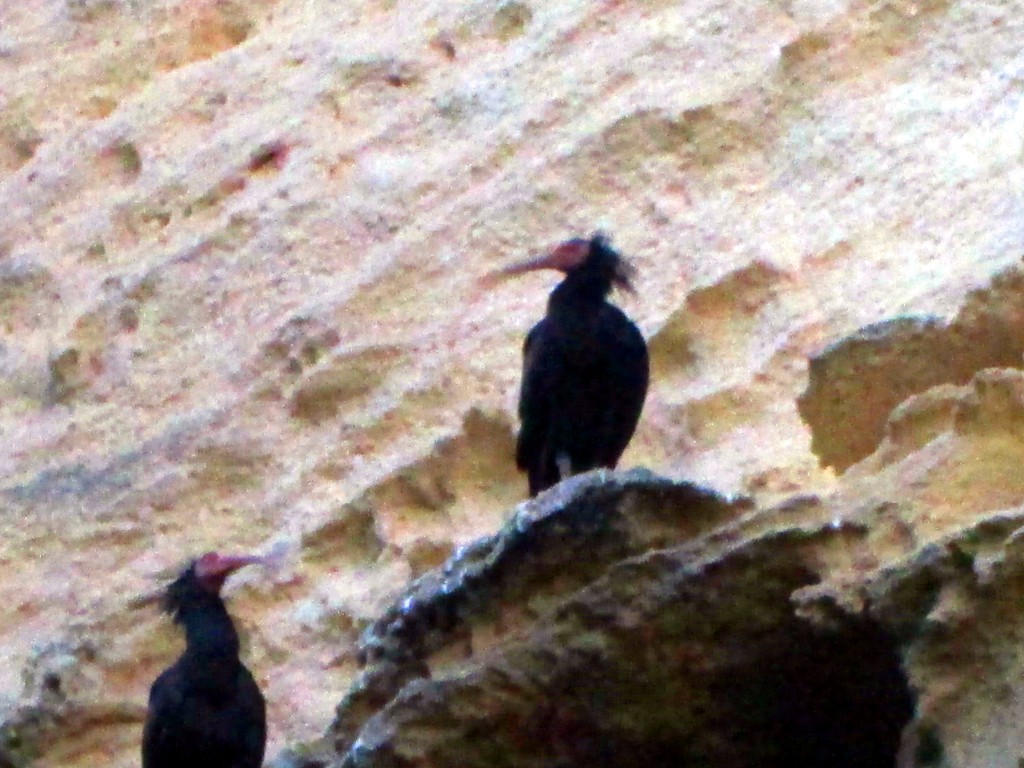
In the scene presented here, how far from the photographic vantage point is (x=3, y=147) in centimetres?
707

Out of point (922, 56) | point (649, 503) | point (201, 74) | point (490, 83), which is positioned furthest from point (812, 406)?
point (201, 74)

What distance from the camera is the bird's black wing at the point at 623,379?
182 inches

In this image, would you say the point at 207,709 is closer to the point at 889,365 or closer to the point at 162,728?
the point at 162,728

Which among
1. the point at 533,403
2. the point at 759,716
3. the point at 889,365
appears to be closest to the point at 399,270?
the point at 533,403

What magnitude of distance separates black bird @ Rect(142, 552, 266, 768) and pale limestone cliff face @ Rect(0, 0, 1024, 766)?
42 cm

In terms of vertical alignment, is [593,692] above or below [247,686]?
above

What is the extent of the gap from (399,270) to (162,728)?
172cm

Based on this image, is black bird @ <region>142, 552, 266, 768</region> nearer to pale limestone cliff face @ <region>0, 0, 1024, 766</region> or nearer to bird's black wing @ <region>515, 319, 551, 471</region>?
pale limestone cliff face @ <region>0, 0, 1024, 766</region>

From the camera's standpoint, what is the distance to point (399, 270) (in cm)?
570

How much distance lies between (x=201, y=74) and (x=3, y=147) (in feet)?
2.77

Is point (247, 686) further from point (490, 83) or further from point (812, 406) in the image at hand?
point (490, 83)

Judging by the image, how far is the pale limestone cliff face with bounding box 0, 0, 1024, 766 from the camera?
5.08 metres

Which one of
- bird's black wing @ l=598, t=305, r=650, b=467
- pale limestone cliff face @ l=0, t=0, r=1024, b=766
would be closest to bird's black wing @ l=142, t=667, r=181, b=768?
pale limestone cliff face @ l=0, t=0, r=1024, b=766

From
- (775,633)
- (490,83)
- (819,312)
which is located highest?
(775,633)
